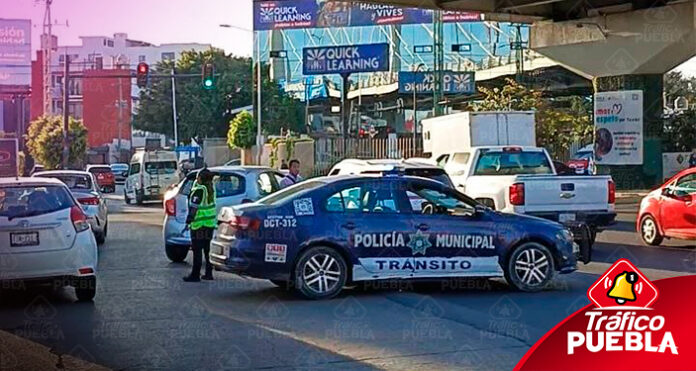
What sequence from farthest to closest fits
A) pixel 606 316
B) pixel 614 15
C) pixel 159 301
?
pixel 614 15 → pixel 159 301 → pixel 606 316

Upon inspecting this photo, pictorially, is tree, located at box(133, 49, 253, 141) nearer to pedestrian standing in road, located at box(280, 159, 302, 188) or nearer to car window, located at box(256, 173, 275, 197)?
pedestrian standing in road, located at box(280, 159, 302, 188)

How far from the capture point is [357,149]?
137 ft

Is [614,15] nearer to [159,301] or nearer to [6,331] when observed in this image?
[159,301]

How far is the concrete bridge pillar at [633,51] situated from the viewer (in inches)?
1180

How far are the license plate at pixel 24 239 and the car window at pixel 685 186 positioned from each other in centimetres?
1064

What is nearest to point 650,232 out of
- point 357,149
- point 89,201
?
point 89,201

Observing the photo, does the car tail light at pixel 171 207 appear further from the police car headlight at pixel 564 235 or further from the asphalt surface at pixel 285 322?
the police car headlight at pixel 564 235

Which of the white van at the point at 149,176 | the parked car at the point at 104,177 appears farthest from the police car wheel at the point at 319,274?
the parked car at the point at 104,177

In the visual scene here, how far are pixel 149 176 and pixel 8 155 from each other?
8897 millimetres

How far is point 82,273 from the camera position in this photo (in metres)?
10.2

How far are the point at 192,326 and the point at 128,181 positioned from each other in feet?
89.2

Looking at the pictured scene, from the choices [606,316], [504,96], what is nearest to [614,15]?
[504,96]

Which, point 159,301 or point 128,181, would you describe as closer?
point 159,301

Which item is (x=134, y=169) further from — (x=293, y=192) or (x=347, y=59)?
(x=293, y=192)
